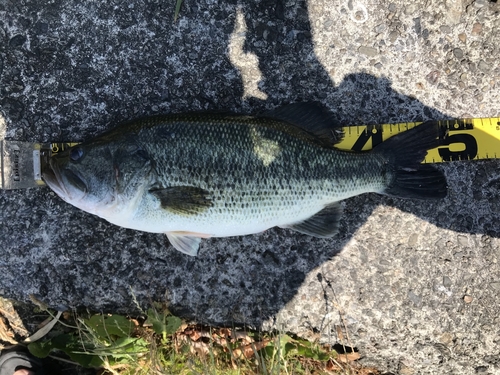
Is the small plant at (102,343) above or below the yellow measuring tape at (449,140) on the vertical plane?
below

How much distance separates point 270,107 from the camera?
10.3 feet

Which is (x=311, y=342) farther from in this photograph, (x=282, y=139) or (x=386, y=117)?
(x=386, y=117)

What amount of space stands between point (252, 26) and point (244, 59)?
0.86ft

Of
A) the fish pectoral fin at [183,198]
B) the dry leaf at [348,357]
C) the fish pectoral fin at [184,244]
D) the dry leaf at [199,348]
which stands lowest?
the dry leaf at [348,357]

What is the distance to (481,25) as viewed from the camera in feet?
10.5

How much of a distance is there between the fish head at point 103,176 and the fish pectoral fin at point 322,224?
3.55 feet

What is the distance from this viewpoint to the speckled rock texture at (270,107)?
307cm

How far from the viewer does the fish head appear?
2537 millimetres

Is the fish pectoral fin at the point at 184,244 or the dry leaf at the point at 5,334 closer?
the fish pectoral fin at the point at 184,244

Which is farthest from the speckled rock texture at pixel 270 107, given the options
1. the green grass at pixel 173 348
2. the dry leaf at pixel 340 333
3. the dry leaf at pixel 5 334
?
the dry leaf at pixel 5 334

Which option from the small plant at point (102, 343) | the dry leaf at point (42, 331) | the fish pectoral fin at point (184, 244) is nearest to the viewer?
the fish pectoral fin at point (184, 244)

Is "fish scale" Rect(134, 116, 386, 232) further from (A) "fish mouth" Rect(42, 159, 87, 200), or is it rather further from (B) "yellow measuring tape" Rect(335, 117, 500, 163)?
(A) "fish mouth" Rect(42, 159, 87, 200)

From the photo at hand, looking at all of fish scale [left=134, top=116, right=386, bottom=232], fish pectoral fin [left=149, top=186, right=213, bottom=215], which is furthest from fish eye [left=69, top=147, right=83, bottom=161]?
fish pectoral fin [left=149, top=186, right=213, bottom=215]

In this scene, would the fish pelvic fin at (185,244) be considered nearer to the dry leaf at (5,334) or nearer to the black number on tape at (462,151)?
the dry leaf at (5,334)
